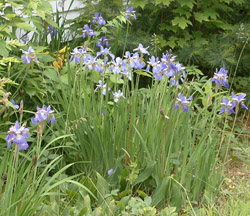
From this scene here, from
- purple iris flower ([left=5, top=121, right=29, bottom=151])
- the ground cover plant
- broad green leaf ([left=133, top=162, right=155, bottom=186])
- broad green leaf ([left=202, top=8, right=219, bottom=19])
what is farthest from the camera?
broad green leaf ([left=202, top=8, right=219, bottom=19])

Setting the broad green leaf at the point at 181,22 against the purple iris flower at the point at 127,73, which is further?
the broad green leaf at the point at 181,22

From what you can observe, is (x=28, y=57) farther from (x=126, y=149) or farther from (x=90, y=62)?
(x=126, y=149)

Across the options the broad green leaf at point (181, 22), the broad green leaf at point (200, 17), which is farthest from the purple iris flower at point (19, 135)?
the broad green leaf at point (200, 17)

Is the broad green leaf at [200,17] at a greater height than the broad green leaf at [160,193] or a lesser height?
greater

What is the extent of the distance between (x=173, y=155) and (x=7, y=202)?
1.10 m

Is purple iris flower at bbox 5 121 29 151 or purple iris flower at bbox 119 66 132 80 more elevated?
purple iris flower at bbox 119 66 132 80

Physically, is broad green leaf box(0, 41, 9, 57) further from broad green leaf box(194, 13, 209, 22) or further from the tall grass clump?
broad green leaf box(194, 13, 209, 22)

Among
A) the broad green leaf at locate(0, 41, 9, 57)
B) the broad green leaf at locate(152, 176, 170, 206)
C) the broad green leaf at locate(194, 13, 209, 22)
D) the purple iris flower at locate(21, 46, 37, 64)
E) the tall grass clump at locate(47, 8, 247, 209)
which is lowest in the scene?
the broad green leaf at locate(152, 176, 170, 206)

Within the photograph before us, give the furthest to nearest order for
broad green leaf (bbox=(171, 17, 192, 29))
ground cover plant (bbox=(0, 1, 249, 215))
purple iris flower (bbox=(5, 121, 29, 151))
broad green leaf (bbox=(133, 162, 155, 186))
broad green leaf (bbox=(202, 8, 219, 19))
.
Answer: broad green leaf (bbox=(202, 8, 219, 19)) → broad green leaf (bbox=(171, 17, 192, 29)) → broad green leaf (bbox=(133, 162, 155, 186)) → ground cover plant (bbox=(0, 1, 249, 215)) → purple iris flower (bbox=(5, 121, 29, 151))

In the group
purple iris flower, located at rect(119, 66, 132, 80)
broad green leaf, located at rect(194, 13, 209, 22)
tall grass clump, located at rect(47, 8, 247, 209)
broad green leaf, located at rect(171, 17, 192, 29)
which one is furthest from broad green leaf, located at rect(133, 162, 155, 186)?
broad green leaf, located at rect(194, 13, 209, 22)

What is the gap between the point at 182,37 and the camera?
4707mm

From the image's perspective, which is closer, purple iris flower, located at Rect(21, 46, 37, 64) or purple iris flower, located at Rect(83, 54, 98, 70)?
purple iris flower, located at Rect(21, 46, 37, 64)

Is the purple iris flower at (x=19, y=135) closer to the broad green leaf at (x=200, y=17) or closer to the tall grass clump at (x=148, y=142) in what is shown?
the tall grass clump at (x=148, y=142)

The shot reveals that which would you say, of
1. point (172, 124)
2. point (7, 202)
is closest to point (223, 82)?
point (172, 124)
